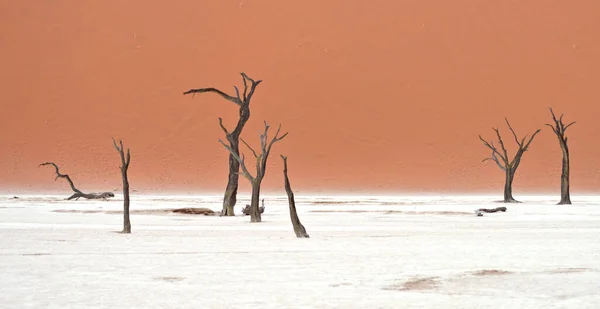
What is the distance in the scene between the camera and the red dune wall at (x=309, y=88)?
56719 mm

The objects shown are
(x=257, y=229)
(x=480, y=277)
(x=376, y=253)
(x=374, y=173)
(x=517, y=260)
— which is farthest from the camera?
(x=374, y=173)

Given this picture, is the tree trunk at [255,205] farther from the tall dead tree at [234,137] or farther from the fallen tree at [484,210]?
the fallen tree at [484,210]

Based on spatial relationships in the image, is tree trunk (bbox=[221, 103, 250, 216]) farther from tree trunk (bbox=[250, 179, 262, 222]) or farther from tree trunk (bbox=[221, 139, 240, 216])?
tree trunk (bbox=[250, 179, 262, 222])

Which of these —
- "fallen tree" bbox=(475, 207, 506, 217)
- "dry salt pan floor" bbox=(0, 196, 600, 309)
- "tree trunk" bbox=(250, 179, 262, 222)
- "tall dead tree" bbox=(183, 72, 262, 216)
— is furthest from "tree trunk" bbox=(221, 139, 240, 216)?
"fallen tree" bbox=(475, 207, 506, 217)

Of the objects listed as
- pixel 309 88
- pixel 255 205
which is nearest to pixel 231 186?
pixel 255 205

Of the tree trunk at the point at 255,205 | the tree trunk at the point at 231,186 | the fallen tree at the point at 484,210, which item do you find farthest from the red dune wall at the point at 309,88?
the tree trunk at the point at 255,205

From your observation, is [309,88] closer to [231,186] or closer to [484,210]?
[484,210]

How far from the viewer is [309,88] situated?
2361 inches

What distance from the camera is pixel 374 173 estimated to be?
5647 cm

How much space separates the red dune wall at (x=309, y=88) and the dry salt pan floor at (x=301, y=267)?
3893 cm

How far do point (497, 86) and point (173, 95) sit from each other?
18.4 metres

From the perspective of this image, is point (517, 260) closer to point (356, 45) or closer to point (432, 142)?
point (432, 142)

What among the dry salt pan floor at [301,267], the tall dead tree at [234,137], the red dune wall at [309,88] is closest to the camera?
the dry salt pan floor at [301,267]

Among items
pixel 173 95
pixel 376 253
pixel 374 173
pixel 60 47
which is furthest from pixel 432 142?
pixel 376 253
